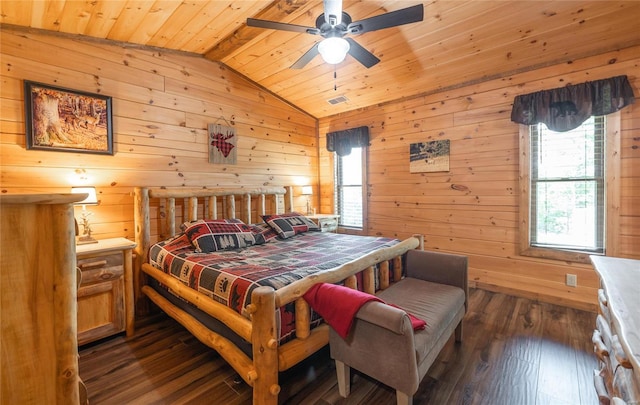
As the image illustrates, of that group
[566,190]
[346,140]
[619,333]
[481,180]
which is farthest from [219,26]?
[566,190]

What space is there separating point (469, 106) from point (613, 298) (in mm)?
2915

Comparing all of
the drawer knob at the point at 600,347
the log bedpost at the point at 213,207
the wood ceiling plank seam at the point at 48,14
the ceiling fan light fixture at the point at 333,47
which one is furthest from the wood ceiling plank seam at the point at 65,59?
the drawer knob at the point at 600,347

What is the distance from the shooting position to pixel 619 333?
0.84 metres

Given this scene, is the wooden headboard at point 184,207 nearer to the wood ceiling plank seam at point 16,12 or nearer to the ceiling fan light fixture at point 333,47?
the wood ceiling plank seam at point 16,12

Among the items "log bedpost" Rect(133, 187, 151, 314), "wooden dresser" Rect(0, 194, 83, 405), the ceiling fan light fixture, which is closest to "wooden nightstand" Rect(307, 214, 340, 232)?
"log bedpost" Rect(133, 187, 151, 314)

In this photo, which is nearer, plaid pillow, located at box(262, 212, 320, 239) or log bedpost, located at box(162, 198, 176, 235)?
log bedpost, located at box(162, 198, 176, 235)

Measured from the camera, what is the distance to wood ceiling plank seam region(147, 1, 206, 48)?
7.85ft

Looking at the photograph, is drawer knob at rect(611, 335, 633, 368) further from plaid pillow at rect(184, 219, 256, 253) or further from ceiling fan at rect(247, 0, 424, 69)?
plaid pillow at rect(184, 219, 256, 253)

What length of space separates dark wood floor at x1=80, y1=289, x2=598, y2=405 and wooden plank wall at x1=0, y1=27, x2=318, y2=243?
4.33ft

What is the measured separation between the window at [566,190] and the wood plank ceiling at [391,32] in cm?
79

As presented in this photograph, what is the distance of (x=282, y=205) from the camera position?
432cm

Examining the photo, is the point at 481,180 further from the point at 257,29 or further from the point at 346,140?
the point at 257,29

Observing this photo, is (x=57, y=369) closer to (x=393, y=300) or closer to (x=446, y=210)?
(x=393, y=300)

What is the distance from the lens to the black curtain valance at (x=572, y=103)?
2537 mm
